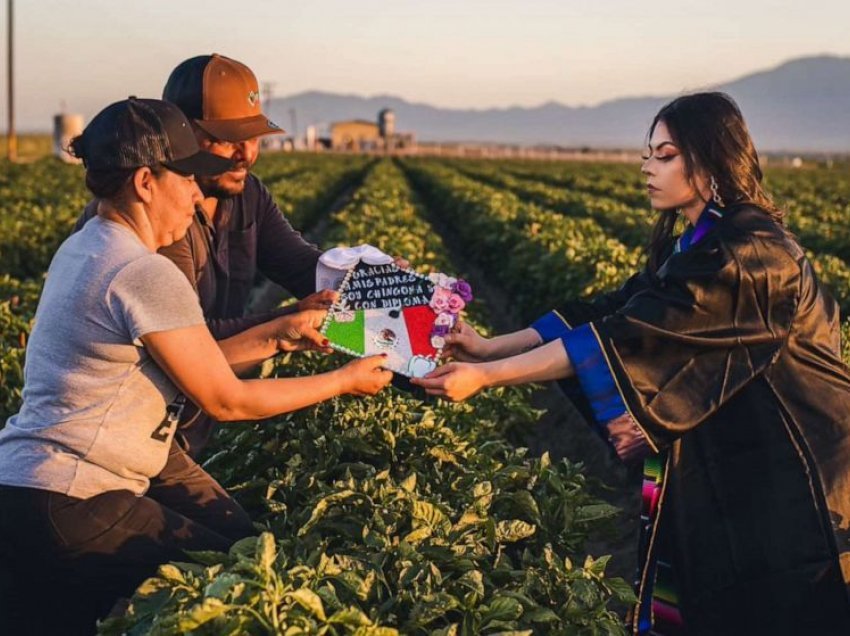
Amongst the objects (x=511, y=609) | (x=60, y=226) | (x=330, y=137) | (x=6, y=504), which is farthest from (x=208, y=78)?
(x=330, y=137)

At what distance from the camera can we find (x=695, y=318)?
3139 millimetres

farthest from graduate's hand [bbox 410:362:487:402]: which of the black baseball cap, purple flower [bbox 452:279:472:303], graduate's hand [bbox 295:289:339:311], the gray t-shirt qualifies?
the black baseball cap

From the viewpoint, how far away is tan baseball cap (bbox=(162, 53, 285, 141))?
12.2ft

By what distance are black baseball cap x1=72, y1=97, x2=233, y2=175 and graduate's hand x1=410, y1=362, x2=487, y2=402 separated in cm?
115

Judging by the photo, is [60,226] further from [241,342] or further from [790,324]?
[790,324]

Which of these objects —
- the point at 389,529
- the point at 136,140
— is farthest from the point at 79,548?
the point at 136,140

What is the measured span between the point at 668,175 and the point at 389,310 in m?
1.14

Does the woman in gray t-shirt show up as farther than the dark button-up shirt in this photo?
No

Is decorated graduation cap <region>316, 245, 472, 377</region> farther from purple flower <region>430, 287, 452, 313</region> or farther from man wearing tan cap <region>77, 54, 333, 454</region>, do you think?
man wearing tan cap <region>77, 54, 333, 454</region>

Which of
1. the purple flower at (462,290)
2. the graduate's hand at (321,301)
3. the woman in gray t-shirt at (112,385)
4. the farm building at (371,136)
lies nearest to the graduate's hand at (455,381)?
the purple flower at (462,290)

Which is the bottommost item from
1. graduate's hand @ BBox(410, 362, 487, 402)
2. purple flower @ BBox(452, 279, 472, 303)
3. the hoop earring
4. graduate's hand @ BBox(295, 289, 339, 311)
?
graduate's hand @ BBox(410, 362, 487, 402)

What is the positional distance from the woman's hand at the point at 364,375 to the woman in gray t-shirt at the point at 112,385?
0.41 meters

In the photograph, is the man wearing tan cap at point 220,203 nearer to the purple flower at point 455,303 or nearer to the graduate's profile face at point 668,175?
the purple flower at point 455,303

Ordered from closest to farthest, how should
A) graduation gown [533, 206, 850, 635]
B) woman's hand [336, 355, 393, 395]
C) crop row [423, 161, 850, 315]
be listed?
graduation gown [533, 206, 850, 635]
woman's hand [336, 355, 393, 395]
crop row [423, 161, 850, 315]
